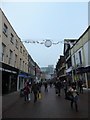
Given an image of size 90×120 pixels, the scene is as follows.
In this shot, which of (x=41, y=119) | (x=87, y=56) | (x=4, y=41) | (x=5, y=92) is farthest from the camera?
(x=87, y=56)

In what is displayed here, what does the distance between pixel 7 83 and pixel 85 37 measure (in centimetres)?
1499

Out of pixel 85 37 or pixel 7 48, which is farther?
pixel 85 37

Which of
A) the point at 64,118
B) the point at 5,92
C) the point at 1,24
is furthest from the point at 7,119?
the point at 5,92

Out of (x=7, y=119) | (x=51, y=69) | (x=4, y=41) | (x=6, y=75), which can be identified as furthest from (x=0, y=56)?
(x=51, y=69)

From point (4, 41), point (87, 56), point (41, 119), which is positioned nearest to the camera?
point (41, 119)

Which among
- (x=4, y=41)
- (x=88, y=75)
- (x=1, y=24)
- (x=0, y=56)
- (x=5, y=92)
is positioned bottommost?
(x=5, y=92)

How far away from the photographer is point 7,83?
2775 cm

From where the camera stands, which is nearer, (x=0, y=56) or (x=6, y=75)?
(x=0, y=56)

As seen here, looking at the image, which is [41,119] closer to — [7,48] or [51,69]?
[7,48]

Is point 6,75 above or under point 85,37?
under

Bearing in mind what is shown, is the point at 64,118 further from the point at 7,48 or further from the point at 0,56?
the point at 7,48

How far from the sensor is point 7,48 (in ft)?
88.0

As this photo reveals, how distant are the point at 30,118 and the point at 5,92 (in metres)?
18.0

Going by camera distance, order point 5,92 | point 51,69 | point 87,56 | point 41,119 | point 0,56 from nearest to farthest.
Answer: point 41,119, point 0,56, point 5,92, point 87,56, point 51,69
